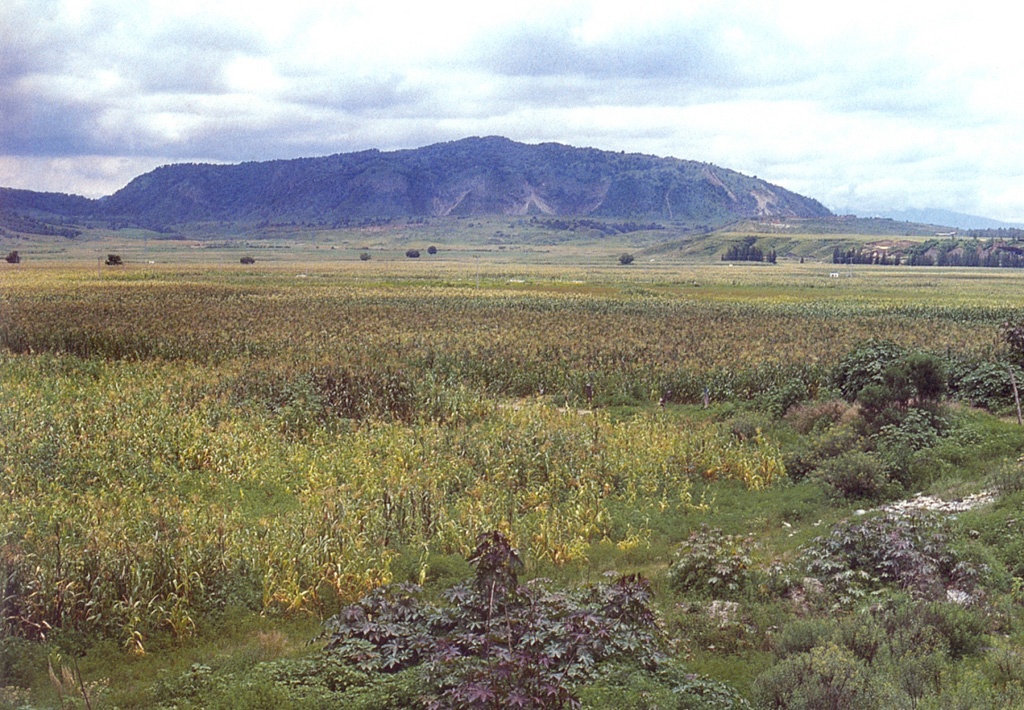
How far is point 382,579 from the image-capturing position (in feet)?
37.2

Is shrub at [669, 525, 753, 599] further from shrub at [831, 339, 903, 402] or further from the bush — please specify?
shrub at [831, 339, 903, 402]

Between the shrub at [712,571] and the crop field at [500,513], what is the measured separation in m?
0.05

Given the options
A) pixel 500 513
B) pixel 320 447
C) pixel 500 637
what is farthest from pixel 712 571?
pixel 320 447

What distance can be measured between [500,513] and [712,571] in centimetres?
454

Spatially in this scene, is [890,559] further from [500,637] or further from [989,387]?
[989,387]

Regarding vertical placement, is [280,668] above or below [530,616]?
below

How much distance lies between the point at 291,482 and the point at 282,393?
6.96 m

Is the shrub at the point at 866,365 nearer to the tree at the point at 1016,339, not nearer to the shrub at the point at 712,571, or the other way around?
the tree at the point at 1016,339

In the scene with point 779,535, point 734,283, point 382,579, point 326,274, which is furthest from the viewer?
point 326,274

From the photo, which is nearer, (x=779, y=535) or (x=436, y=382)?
(x=779, y=535)

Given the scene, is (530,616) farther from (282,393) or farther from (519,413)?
(282,393)

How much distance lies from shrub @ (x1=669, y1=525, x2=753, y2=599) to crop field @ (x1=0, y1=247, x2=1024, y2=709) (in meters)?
0.05

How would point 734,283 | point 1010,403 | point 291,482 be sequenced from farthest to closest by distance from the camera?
point 734,283, point 1010,403, point 291,482

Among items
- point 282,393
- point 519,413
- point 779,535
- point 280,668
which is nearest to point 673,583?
point 779,535
